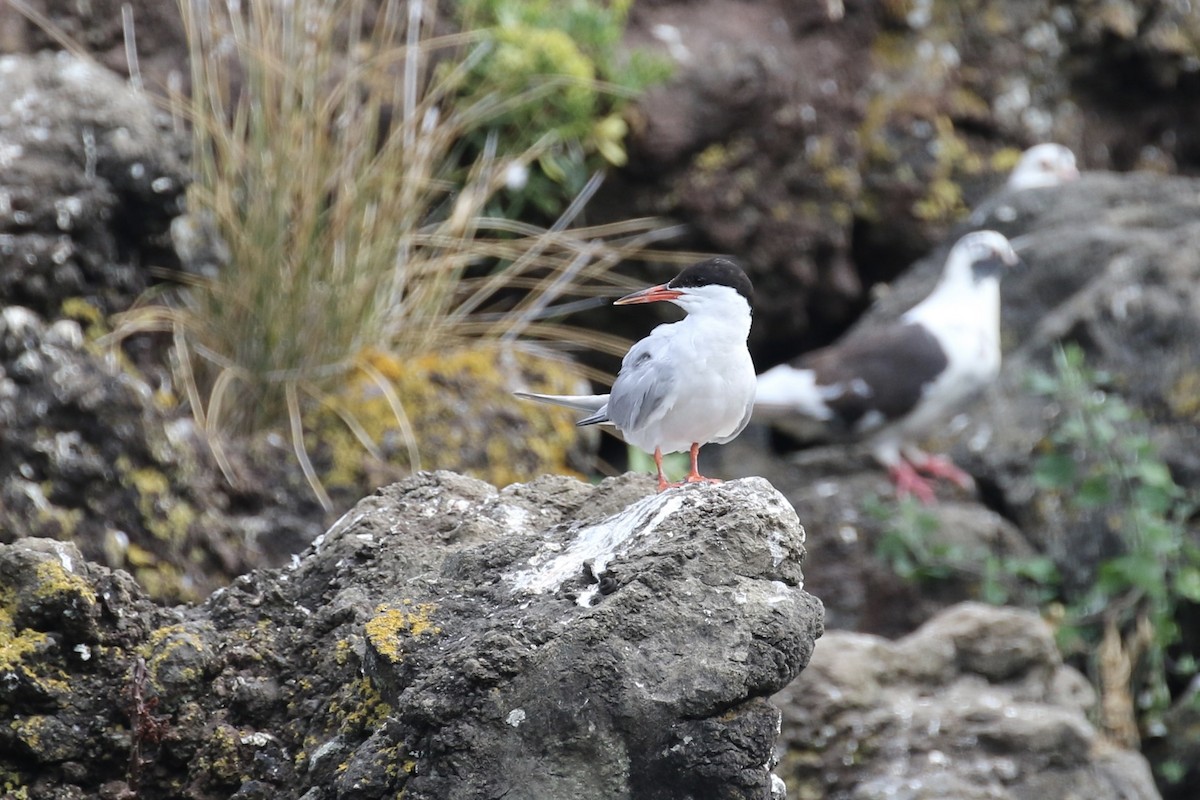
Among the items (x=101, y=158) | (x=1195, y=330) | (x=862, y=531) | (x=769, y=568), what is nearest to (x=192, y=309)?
(x=101, y=158)

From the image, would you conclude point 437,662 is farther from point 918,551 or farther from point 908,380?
point 908,380

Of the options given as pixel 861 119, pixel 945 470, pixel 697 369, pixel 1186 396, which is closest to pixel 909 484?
pixel 945 470

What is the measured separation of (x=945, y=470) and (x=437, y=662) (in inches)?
184

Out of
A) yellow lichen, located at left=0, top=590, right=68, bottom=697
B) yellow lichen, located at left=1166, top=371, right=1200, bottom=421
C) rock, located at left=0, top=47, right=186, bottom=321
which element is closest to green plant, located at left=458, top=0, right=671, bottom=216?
rock, located at left=0, top=47, right=186, bottom=321

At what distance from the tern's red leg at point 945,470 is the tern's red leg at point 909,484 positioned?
0.07 m

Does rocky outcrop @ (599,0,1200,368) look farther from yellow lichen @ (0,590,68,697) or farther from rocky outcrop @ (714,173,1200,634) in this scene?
yellow lichen @ (0,590,68,697)

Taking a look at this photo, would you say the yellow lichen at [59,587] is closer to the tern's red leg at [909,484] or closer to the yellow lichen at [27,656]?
the yellow lichen at [27,656]

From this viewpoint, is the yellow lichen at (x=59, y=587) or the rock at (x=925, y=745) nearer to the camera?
the yellow lichen at (x=59, y=587)

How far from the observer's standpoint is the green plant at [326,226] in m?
5.52

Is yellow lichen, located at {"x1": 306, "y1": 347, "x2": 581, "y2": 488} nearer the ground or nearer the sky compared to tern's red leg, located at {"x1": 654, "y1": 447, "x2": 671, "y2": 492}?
nearer the ground

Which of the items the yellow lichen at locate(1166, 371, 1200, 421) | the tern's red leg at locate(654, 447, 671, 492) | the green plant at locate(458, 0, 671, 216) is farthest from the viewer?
the green plant at locate(458, 0, 671, 216)

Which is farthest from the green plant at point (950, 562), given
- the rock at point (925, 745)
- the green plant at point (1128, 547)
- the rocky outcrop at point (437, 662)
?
the rocky outcrop at point (437, 662)

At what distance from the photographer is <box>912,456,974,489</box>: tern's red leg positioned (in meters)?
6.70

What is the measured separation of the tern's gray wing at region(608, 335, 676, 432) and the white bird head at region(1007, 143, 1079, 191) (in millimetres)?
5009
